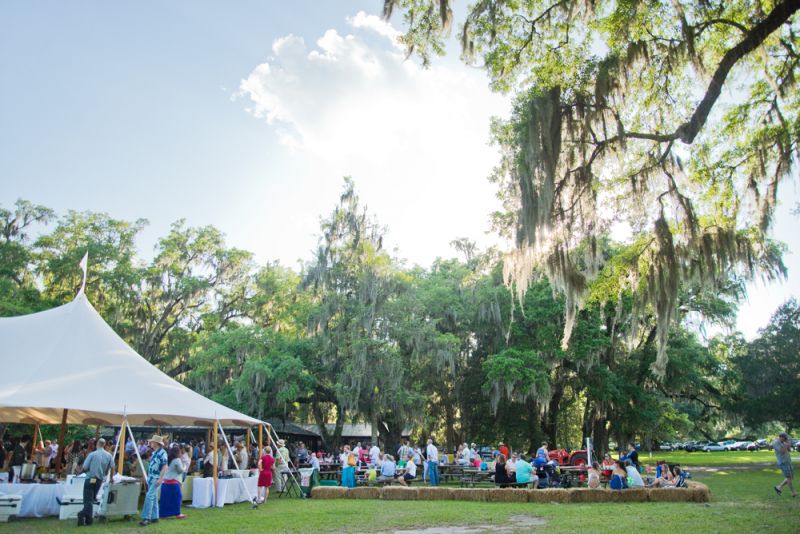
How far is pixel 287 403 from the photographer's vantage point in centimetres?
2303

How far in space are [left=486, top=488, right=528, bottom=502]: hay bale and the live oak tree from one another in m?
3.69

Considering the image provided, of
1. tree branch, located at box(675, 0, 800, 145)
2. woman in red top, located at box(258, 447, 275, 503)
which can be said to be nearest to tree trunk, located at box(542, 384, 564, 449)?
woman in red top, located at box(258, 447, 275, 503)

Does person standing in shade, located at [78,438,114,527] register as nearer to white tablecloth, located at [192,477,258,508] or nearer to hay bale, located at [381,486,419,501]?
white tablecloth, located at [192,477,258,508]

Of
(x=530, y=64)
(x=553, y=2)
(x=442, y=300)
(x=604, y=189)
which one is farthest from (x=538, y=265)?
(x=442, y=300)

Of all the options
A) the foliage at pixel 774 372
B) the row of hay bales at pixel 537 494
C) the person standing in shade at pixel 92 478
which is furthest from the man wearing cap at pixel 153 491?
the foliage at pixel 774 372

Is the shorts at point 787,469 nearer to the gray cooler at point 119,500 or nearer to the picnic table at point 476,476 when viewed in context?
the picnic table at point 476,476

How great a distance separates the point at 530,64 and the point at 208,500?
33.3ft

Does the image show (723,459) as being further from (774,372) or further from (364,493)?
(364,493)

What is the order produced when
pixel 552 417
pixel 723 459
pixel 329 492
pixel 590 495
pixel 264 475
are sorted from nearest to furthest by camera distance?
1. pixel 590 495
2. pixel 264 475
3. pixel 329 492
4. pixel 552 417
5. pixel 723 459

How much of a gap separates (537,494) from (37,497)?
347 inches

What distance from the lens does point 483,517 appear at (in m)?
8.38

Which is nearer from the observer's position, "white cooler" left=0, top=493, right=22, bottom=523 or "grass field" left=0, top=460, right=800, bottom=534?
"grass field" left=0, top=460, right=800, bottom=534

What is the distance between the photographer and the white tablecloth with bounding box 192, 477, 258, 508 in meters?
11.2

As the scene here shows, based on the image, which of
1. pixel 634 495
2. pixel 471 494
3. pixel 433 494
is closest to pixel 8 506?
pixel 433 494
